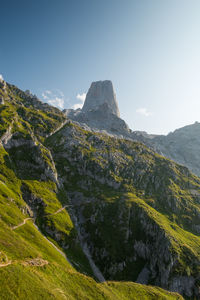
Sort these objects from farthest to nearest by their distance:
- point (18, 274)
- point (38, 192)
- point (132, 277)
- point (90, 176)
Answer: point (90, 176) → point (38, 192) → point (132, 277) → point (18, 274)

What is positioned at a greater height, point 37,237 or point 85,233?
point 37,237

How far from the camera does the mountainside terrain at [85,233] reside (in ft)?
115

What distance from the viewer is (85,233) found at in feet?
405

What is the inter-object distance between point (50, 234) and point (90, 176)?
3759 inches

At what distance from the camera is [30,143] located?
175 m

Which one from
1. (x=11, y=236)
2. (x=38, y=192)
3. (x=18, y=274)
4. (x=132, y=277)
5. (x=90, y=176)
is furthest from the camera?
(x=90, y=176)

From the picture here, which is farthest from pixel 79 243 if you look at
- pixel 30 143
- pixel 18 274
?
pixel 30 143

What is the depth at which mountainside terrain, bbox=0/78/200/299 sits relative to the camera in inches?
1385

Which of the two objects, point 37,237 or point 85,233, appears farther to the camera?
point 85,233

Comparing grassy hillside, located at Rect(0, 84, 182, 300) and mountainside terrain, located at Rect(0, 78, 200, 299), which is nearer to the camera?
grassy hillside, located at Rect(0, 84, 182, 300)

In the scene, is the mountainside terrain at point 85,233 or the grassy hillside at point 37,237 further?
the mountainside terrain at point 85,233

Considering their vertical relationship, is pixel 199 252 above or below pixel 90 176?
below

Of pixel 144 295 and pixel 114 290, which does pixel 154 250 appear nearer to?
pixel 144 295

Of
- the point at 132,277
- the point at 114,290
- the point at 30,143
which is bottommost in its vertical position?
the point at 132,277
